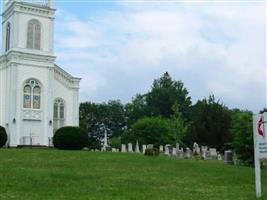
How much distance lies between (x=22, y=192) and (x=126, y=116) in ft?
276

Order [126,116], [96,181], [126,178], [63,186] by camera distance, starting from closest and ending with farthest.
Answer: [63,186] < [96,181] < [126,178] < [126,116]

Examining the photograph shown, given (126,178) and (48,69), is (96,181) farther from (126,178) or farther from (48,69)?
(48,69)

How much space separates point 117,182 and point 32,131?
132ft

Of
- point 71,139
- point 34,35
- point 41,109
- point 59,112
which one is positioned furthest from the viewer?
point 59,112

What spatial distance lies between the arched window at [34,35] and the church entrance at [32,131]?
842 cm

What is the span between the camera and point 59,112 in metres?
59.1

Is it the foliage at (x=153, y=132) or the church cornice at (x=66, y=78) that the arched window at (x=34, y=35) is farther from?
the foliage at (x=153, y=132)

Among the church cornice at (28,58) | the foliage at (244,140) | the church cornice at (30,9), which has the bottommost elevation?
the foliage at (244,140)

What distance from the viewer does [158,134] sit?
68.9 meters

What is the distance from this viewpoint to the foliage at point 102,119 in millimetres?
95938

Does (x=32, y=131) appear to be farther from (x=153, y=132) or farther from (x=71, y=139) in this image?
(x=153, y=132)

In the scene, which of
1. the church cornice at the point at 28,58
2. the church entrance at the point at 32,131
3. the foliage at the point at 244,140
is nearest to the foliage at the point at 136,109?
the church cornice at the point at 28,58

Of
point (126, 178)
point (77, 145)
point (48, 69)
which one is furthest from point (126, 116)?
point (126, 178)

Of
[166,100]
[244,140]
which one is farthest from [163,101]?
[244,140]
